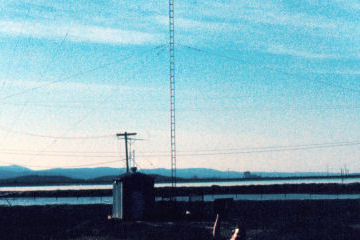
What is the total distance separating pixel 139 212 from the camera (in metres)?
35.9

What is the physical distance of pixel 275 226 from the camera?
30.8 m

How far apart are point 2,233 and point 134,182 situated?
Result: 10.1m

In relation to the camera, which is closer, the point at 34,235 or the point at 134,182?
the point at 34,235

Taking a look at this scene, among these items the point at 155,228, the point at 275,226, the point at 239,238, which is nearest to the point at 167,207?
the point at 155,228

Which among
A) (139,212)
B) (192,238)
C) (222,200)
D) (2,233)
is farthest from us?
(139,212)

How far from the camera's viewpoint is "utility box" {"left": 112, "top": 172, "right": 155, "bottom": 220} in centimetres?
3584

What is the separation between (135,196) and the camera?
118ft

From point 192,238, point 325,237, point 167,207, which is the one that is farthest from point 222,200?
point 167,207

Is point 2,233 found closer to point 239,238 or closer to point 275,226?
point 275,226

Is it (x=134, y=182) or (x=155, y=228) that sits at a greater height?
(x=134, y=182)

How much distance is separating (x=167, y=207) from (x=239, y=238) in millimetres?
20313

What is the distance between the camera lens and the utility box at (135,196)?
35844mm

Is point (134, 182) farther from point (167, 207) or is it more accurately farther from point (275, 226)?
point (275, 226)

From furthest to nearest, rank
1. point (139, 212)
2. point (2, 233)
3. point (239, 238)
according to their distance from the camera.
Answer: point (139, 212) → point (2, 233) → point (239, 238)
